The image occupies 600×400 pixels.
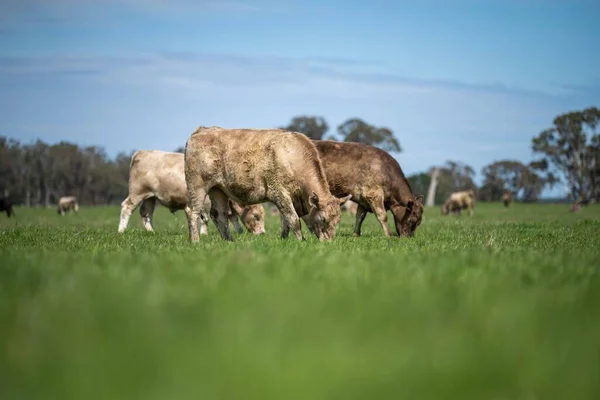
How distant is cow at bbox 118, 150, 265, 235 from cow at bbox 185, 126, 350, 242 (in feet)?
17.7

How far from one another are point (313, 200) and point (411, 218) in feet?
16.6

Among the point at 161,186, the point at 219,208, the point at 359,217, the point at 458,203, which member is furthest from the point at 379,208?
the point at 458,203

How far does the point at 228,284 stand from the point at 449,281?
1.86m

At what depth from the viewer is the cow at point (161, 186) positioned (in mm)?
19203

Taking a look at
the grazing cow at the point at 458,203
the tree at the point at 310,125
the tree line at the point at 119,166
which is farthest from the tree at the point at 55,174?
the grazing cow at the point at 458,203

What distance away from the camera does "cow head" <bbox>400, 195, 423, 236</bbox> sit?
56.8 feet

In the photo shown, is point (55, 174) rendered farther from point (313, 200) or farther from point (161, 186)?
point (313, 200)

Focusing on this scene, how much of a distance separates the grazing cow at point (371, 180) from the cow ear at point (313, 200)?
3.85m

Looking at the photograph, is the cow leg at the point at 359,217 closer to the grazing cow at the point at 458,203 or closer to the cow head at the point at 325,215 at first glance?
the cow head at the point at 325,215

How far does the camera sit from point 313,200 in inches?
515

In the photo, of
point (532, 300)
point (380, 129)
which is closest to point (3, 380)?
point (532, 300)

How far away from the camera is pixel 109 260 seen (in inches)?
277

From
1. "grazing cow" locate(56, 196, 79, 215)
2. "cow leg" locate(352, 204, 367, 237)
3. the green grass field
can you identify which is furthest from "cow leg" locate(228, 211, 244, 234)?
"grazing cow" locate(56, 196, 79, 215)

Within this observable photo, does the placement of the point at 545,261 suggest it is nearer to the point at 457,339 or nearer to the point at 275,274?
the point at 275,274
